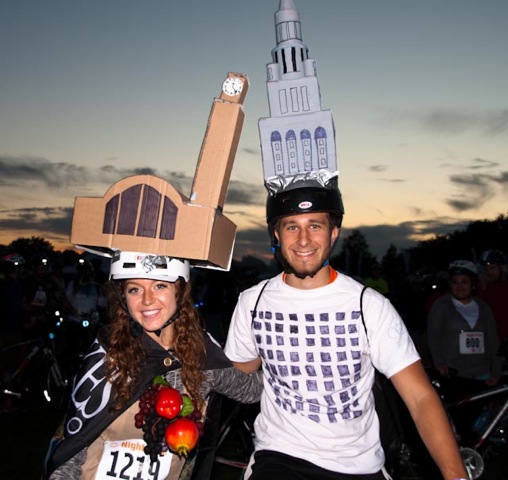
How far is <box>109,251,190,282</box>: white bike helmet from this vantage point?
350 cm

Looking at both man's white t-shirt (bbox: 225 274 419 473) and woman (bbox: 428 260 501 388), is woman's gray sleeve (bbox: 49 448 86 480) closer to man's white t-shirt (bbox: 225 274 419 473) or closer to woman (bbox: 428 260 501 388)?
man's white t-shirt (bbox: 225 274 419 473)

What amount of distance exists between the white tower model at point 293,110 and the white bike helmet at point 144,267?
2693 millimetres

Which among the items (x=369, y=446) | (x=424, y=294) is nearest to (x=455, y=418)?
(x=369, y=446)

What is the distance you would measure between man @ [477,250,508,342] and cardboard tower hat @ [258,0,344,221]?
2.62 m

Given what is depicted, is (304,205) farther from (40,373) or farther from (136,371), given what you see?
(40,373)

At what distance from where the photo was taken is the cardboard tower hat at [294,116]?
6354mm

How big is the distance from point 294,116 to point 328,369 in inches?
216

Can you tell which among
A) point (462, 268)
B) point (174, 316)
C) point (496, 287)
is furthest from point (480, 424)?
point (174, 316)

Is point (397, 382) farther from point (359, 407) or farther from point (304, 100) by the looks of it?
point (304, 100)

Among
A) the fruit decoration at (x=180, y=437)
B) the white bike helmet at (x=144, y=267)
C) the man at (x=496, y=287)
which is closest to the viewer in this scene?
the fruit decoration at (x=180, y=437)

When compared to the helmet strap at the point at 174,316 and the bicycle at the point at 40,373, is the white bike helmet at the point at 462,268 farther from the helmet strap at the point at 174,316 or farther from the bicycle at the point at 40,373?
the bicycle at the point at 40,373


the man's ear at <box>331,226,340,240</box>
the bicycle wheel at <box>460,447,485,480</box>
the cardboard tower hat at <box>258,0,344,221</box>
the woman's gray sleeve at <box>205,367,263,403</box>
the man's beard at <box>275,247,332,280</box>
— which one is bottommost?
the bicycle wheel at <box>460,447,485,480</box>

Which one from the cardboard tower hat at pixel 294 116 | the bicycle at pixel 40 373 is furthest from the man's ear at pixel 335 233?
the bicycle at pixel 40 373

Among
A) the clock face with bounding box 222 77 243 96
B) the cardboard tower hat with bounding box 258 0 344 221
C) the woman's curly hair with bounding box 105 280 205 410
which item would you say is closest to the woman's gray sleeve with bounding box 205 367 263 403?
the woman's curly hair with bounding box 105 280 205 410
